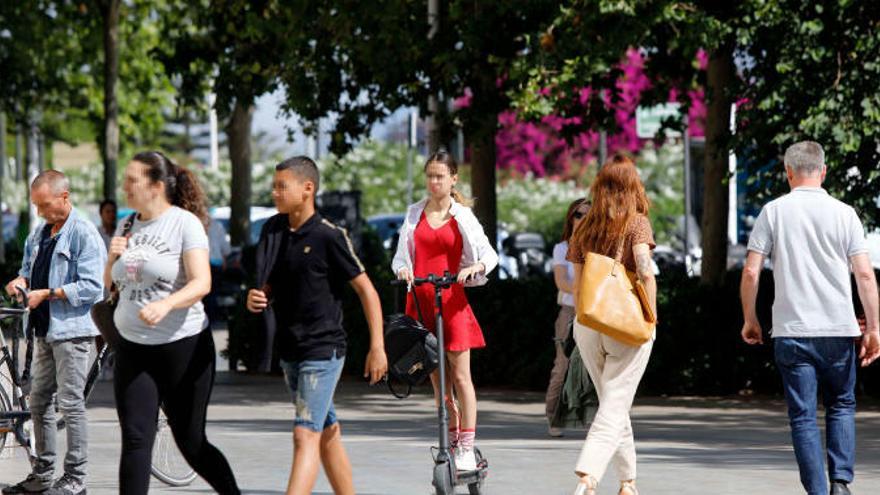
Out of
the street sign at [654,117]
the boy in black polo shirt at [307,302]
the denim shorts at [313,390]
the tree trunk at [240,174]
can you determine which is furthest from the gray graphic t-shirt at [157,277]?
the tree trunk at [240,174]

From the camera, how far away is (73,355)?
981cm

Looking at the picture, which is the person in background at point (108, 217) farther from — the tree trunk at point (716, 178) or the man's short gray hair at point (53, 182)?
the man's short gray hair at point (53, 182)

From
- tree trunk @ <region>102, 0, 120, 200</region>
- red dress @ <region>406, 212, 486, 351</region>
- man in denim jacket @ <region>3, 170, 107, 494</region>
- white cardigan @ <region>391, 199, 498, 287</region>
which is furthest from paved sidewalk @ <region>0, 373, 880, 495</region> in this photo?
tree trunk @ <region>102, 0, 120, 200</region>

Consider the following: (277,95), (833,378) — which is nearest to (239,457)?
(833,378)

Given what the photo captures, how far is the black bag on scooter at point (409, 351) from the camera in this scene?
9.60 m

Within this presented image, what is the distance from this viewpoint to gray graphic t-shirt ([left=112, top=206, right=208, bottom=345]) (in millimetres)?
7668

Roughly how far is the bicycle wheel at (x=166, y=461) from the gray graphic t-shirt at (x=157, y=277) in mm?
2393

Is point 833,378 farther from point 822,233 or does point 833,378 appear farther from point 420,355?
point 420,355

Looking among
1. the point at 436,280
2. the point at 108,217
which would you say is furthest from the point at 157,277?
the point at 108,217

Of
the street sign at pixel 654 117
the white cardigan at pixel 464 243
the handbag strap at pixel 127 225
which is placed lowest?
the white cardigan at pixel 464 243

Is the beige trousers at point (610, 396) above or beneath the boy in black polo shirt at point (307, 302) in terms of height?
beneath

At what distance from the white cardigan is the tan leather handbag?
1.21m

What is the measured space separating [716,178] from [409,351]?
346 inches

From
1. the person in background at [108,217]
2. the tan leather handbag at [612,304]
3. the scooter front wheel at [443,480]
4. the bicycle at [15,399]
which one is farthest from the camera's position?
the person in background at [108,217]
